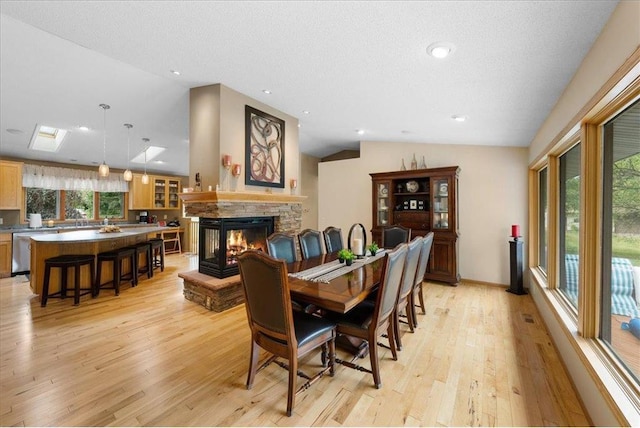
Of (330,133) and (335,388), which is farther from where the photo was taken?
(330,133)

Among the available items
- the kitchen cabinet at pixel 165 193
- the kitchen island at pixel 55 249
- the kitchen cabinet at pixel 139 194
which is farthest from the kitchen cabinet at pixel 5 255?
the kitchen cabinet at pixel 165 193

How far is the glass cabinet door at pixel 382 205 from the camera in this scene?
209 inches

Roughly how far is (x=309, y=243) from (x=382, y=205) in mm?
2438

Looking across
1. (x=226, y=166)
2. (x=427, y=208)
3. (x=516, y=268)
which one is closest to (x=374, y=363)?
(x=226, y=166)

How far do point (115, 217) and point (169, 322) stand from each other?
5189 millimetres

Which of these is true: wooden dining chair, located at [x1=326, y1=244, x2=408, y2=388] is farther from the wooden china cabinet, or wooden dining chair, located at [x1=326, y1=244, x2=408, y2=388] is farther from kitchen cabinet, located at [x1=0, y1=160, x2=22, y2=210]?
kitchen cabinet, located at [x1=0, y1=160, x2=22, y2=210]

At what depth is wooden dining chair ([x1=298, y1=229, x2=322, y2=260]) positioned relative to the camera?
3315 millimetres

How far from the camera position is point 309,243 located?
342cm

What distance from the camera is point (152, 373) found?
2.16 meters

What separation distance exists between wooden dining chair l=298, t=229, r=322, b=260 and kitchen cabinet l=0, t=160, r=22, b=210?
5547 millimetres

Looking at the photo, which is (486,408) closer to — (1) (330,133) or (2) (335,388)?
(2) (335,388)

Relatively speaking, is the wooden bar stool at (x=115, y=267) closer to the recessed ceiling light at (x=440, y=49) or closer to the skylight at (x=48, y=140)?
the skylight at (x=48, y=140)

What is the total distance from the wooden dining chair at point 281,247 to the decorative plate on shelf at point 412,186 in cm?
289

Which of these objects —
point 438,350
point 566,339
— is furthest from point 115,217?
point 566,339
